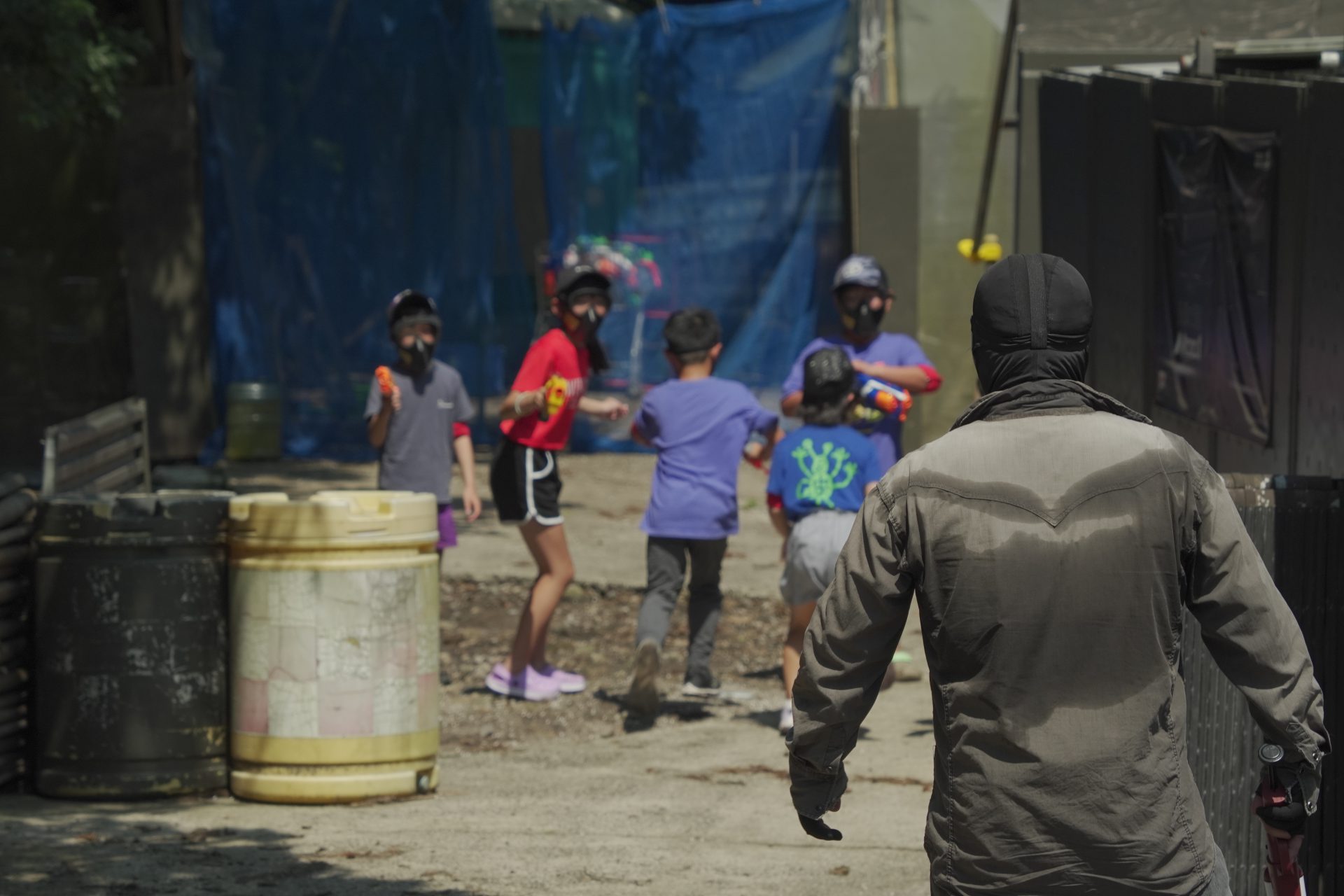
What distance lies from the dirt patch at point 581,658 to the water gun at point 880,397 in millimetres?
1466

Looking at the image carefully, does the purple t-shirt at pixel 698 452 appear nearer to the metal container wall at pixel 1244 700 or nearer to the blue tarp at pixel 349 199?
the metal container wall at pixel 1244 700

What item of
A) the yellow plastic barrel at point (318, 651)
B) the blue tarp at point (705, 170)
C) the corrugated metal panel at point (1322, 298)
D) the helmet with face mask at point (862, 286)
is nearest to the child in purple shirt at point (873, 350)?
the helmet with face mask at point (862, 286)

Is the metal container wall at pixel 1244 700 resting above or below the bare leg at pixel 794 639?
above

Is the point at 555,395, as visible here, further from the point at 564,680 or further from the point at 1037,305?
the point at 1037,305

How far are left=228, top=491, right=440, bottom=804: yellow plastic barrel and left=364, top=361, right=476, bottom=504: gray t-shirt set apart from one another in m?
2.01

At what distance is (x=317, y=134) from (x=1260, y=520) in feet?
40.0

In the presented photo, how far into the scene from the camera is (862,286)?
314 inches

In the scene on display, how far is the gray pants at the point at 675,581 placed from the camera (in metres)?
7.60

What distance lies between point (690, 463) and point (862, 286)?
3.73ft

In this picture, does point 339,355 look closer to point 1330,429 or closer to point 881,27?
point 881,27

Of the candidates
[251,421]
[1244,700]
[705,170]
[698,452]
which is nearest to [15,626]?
[698,452]

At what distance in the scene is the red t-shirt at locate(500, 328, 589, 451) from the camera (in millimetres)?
7801

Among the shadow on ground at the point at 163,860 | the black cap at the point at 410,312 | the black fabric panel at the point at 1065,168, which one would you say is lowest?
the shadow on ground at the point at 163,860

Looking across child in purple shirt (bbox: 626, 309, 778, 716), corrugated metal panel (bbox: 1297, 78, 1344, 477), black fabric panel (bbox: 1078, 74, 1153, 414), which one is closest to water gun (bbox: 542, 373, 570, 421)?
child in purple shirt (bbox: 626, 309, 778, 716)
